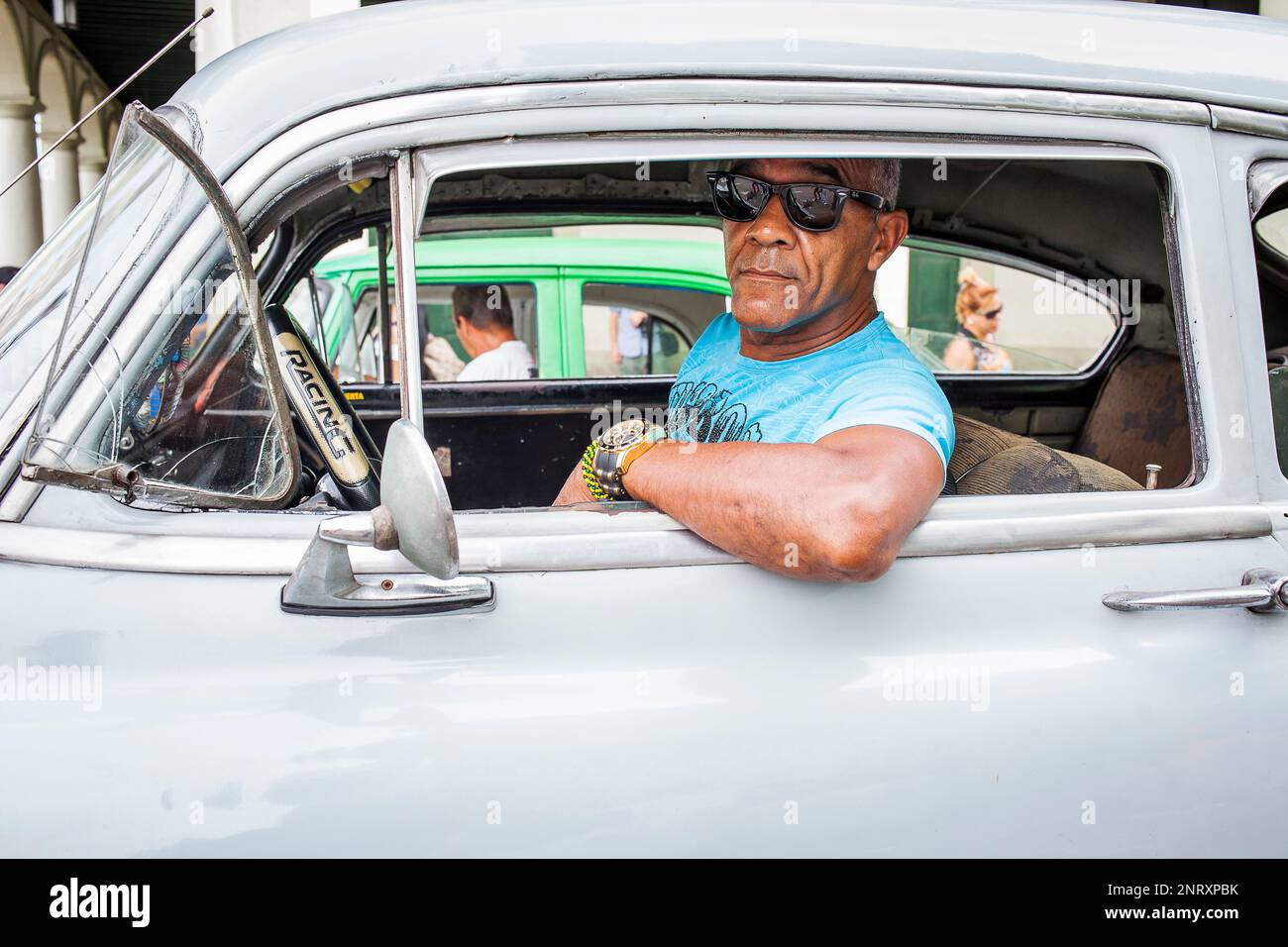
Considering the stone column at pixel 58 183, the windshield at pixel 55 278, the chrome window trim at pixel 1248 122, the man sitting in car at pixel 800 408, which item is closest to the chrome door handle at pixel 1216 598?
the man sitting in car at pixel 800 408

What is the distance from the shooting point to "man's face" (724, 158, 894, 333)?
6.13 feet

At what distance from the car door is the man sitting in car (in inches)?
2.8

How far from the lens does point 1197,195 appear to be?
1.46 m

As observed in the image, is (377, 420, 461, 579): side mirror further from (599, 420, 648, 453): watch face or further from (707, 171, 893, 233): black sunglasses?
(707, 171, 893, 233): black sunglasses

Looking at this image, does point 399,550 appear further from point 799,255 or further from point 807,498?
point 799,255

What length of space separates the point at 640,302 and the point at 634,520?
3.89 meters

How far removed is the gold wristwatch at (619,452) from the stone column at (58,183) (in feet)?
31.4

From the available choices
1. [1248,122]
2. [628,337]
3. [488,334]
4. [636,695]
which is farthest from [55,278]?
[628,337]

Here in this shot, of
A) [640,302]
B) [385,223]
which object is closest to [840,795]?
[385,223]

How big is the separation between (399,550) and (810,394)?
941 millimetres

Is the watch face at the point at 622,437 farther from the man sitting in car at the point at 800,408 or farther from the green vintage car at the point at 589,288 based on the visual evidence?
the green vintage car at the point at 589,288

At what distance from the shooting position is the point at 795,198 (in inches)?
73.2

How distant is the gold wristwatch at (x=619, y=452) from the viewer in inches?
62.1
